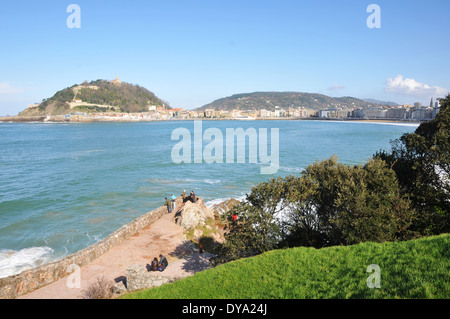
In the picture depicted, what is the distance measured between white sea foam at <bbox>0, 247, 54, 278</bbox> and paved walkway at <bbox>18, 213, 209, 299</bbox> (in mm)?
4483

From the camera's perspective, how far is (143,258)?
47.6 feet

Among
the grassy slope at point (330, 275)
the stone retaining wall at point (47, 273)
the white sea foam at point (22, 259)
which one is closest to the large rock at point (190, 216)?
the stone retaining wall at point (47, 273)

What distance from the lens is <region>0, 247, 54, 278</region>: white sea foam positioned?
14.8 m

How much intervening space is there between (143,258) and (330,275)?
31.8 feet

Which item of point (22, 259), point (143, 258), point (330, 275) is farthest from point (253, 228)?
point (22, 259)

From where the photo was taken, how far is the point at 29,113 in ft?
630

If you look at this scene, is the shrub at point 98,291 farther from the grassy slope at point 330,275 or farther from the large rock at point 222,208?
the large rock at point 222,208

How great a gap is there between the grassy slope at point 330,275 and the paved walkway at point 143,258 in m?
3.93

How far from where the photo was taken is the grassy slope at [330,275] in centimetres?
683

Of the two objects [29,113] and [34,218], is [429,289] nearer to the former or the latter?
[34,218]

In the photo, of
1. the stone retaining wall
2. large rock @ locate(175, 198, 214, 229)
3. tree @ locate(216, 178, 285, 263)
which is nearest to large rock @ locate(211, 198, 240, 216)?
large rock @ locate(175, 198, 214, 229)

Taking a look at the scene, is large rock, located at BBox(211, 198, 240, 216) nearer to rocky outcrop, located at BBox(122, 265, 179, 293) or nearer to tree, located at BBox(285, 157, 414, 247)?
tree, located at BBox(285, 157, 414, 247)

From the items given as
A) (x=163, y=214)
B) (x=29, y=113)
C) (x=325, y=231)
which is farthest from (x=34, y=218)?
(x=29, y=113)
